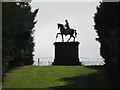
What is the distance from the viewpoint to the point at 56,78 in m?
38.7

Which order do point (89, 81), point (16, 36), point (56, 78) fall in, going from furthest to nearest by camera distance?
point (16, 36) < point (56, 78) < point (89, 81)

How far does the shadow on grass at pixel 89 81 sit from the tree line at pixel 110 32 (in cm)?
101

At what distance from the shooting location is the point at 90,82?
35875 millimetres

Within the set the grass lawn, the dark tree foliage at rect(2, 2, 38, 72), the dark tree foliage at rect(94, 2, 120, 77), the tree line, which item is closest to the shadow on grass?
the grass lawn

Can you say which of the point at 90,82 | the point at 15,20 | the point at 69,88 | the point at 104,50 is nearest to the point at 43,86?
the point at 69,88

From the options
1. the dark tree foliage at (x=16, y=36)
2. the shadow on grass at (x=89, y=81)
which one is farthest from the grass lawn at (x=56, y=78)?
the dark tree foliage at (x=16, y=36)

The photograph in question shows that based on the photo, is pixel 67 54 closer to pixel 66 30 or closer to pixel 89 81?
pixel 66 30

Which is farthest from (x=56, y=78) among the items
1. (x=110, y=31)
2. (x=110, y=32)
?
(x=110, y=32)

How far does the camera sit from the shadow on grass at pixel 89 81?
111 feet

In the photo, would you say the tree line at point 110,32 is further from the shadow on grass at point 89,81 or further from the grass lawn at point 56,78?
the grass lawn at point 56,78

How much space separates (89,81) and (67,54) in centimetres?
1689

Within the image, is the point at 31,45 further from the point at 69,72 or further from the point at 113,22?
the point at 113,22

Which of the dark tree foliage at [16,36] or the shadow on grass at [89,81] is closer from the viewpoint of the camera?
the shadow on grass at [89,81]

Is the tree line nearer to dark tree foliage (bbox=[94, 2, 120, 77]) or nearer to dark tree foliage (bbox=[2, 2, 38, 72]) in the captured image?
dark tree foliage (bbox=[94, 2, 120, 77])
